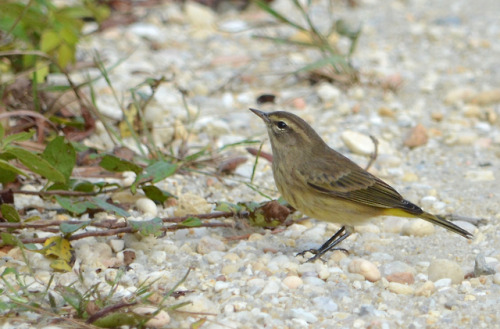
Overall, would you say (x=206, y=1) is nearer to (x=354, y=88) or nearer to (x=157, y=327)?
(x=354, y=88)

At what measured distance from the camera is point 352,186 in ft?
15.0

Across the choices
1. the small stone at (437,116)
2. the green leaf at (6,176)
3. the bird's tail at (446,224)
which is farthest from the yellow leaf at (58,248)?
the small stone at (437,116)

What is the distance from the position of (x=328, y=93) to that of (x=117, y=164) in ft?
10.2

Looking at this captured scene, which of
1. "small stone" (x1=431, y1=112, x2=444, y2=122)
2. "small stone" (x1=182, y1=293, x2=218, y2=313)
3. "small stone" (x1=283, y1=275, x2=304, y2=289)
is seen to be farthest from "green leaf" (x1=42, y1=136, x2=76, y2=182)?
"small stone" (x1=431, y1=112, x2=444, y2=122)

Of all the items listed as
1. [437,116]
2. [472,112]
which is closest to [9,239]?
[437,116]

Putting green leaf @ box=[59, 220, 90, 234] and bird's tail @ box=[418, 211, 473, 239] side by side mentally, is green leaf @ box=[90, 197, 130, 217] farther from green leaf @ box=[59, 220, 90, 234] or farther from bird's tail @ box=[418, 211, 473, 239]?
bird's tail @ box=[418, 211, 473, 239]

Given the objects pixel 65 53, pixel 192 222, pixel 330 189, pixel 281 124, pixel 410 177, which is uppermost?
pixel 281 124

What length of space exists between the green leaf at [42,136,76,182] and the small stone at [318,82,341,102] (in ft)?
10.9

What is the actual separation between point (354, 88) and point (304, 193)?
3.03 meters

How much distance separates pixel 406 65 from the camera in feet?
26.7

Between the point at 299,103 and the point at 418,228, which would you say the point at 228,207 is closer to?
the point at 418,228

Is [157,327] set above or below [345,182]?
below

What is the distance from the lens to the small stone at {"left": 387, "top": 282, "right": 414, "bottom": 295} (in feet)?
12.6

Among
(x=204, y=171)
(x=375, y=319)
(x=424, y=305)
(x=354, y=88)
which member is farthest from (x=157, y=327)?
(x=354, y=88)
